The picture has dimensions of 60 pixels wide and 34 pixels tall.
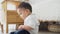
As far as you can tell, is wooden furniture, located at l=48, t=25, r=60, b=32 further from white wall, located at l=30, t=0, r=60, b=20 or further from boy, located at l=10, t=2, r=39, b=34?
boy, located at l=10, t=2, r=39, b=34

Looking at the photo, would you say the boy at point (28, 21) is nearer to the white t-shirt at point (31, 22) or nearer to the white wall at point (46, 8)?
the white t-shirt at point (31, 22)

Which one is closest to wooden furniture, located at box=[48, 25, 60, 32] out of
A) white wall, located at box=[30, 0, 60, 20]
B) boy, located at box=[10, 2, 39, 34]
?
white wall, located at box=[30, 0, 60, 20]

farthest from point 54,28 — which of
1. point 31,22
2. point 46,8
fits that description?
point 31,22

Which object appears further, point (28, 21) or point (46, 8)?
point (46, 8)

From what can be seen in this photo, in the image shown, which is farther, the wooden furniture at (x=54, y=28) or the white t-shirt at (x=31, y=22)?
the wooden furniture at (x=54, y=28)

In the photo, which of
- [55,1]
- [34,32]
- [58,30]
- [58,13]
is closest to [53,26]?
[58,30]

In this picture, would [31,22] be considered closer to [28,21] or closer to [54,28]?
[28,21]

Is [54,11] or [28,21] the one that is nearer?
[28,21]

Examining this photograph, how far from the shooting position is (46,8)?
10.1 feet

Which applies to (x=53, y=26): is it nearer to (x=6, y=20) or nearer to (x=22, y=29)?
(x=6, y=20)

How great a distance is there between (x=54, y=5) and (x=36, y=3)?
395mm

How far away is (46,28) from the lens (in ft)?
10.3

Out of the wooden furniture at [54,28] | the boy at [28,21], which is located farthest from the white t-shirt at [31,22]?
the wooden furniture at [54,28]

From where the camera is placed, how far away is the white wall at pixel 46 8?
301 centimetres
